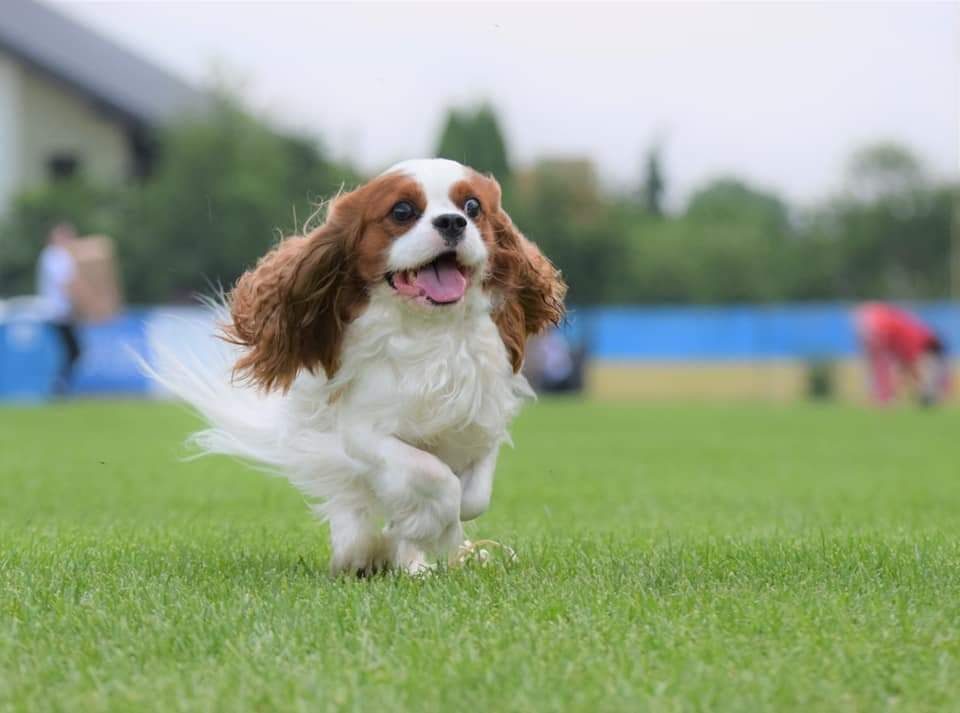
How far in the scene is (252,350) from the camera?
4762 millimetres

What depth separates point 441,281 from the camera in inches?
171

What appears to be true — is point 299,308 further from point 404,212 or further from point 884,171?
point 884,171

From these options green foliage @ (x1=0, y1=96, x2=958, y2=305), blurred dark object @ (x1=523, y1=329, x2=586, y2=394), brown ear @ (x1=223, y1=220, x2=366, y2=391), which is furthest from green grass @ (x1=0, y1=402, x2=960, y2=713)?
green foliage @ (x1=0, y1=96, x2=958, y2=305)

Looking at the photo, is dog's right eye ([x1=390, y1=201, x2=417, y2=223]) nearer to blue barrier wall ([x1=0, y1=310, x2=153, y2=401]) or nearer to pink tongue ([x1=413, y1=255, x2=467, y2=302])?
pink tongue ([x1=413, y1=255, x2=467, y2=302])

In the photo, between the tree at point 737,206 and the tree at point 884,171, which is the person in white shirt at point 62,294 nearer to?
the tree at point 737,206

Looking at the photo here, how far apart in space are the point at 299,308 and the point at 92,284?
1573 centimetres

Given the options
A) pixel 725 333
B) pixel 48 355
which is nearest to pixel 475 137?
pixel 48 355

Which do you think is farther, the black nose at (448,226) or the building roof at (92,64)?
the building roof at (92,64)

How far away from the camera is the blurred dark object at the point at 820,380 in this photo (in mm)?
26266

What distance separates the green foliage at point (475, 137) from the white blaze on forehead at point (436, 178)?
0.72 ft

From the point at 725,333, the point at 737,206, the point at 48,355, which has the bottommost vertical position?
the point at 48,355

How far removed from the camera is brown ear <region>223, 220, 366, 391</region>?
4.52m

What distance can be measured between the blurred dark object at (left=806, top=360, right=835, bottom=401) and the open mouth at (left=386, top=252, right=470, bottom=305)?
22.6 metres

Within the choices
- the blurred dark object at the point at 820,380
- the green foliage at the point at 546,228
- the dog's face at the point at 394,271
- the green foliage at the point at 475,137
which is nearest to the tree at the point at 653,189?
the green foliage at the point at 546,228
